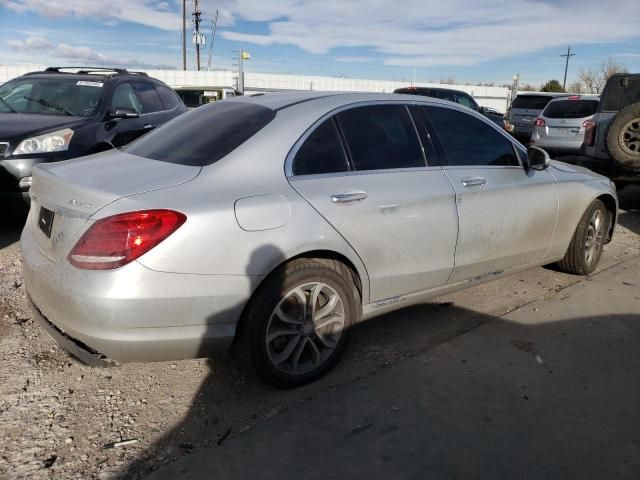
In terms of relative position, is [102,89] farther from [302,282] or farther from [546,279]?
[546,279]

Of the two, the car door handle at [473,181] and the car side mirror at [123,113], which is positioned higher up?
the car side mirror at [123,113]

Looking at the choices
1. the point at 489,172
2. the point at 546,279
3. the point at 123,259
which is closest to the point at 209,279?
the point at 123,259

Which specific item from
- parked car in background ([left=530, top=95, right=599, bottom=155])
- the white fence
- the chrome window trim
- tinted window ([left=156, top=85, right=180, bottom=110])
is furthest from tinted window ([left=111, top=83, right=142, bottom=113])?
the white fence

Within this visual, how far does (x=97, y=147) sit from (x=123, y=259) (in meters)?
3.97

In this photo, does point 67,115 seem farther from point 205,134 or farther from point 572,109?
point 572,109

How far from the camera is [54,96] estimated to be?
6.55 metres

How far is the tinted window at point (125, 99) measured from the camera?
652 centimetres

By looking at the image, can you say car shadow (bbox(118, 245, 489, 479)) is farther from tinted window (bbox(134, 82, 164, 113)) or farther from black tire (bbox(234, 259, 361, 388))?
tinted window (bbox(134, 82, 164, 113))

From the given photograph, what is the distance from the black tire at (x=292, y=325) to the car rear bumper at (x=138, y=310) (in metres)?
0.10

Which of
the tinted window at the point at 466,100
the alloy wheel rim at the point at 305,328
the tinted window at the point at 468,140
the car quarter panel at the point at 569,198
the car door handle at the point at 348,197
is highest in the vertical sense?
the tinted window at the point at 466,100

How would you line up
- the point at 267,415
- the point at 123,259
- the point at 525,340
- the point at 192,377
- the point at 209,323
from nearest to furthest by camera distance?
1. the point at 123,259
2. the point at 209,323
3. the point at 267,415
4. the point at 192,377
5. the point at 525,340

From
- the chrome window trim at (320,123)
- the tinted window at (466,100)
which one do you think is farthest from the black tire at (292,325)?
the tinted window at (466,100)

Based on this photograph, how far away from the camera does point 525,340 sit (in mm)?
3758

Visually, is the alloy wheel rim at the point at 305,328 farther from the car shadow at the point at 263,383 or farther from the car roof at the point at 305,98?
the car roof at the point at 305,98
